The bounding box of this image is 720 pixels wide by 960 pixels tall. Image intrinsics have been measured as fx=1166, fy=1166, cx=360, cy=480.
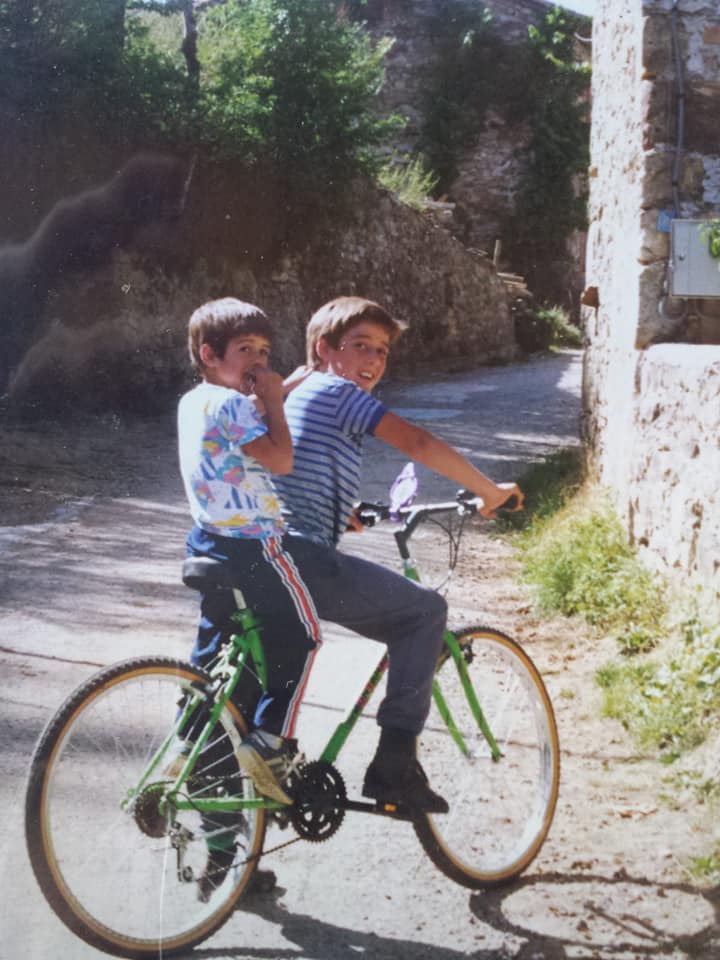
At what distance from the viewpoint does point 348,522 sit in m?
3.04

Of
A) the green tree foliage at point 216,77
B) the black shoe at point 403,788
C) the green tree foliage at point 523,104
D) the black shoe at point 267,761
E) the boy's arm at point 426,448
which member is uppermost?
the green tree foliage at point 523,104

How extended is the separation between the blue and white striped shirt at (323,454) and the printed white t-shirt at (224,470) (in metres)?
Answer: 0.13

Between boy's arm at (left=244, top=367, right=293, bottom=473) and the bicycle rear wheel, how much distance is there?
2.63ft

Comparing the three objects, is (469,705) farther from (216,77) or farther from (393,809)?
(216,77)

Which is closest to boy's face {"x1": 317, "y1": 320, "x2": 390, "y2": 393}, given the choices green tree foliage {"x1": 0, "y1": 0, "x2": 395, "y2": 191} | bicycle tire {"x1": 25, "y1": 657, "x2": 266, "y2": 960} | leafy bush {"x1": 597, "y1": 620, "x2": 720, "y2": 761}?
bicycle tire {"x1": 25, "y1": 657, "x2": 266, "y2": 960}

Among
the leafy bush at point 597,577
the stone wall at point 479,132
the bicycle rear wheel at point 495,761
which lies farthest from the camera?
the stone wall at point 479,132

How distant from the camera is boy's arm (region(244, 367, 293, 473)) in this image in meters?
2.69

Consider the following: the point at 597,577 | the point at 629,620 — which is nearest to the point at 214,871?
the point at 629,620

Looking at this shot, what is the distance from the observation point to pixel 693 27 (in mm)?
6078

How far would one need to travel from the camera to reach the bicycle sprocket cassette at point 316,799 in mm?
2898

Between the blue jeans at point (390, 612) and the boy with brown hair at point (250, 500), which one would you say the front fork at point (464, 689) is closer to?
the blue jeans at point (390, 612)

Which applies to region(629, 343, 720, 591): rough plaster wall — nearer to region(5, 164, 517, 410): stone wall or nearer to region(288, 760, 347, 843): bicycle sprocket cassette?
region(288, 760, 347, 843): bicycle sprocket cassette

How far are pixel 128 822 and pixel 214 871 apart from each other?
26 centimetres

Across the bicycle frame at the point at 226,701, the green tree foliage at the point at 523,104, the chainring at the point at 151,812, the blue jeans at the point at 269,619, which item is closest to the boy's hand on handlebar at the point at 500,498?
the bicycle frame at the point at 226,701
